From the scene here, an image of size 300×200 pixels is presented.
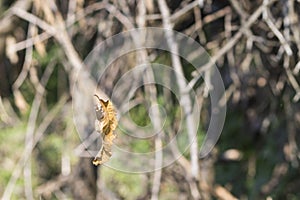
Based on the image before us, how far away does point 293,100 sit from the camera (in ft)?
6.82

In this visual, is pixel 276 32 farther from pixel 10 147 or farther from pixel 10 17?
pixel 10 147

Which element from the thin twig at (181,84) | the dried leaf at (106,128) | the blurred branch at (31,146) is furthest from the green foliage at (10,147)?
the dried leaf at (106,128)

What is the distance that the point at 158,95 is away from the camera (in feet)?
6.89

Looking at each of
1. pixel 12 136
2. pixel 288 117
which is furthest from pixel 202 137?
pixel 12 136

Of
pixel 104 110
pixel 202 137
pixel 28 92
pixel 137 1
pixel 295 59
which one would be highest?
pixel 28 92

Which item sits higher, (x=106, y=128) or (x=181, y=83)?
Result: (x=181, y=83)

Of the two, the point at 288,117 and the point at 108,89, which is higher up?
the point at 108,89

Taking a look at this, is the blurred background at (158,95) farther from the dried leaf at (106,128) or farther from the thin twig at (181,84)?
the dried leaf at (106,128)

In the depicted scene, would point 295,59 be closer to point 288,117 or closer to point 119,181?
point 288,117

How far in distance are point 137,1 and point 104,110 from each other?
768mm

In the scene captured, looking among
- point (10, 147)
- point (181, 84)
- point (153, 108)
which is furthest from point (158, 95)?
point (10, 147)

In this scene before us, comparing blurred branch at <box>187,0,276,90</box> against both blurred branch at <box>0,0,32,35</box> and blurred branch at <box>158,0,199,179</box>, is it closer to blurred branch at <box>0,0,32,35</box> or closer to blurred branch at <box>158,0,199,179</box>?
blurred branch at <box>158,0,199,179</box>

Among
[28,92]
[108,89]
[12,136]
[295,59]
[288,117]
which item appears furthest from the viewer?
[12,136]

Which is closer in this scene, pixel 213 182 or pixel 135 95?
pixel 135 95
